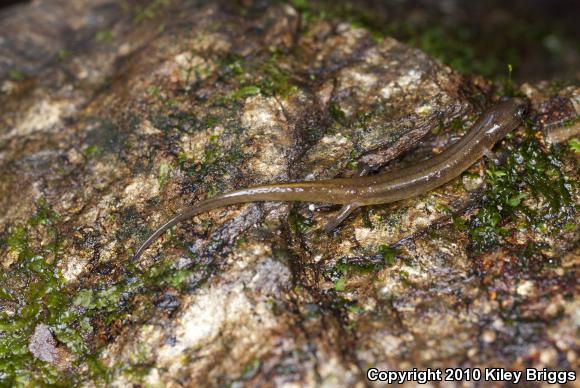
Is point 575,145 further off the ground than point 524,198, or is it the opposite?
point 575,145

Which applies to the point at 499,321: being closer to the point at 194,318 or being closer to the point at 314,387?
the point at 314,387

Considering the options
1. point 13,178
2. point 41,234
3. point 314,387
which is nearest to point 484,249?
point 314,387

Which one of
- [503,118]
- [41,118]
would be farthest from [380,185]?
[41,118]

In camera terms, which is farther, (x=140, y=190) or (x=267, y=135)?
(x=267, y=135)

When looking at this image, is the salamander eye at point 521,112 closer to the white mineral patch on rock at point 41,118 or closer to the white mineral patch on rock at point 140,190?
the white mineral patch on rock at point 140,190

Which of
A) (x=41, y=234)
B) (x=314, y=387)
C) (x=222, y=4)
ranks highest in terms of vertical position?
(x=222, y=4)

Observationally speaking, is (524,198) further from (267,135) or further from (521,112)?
(267,135)
